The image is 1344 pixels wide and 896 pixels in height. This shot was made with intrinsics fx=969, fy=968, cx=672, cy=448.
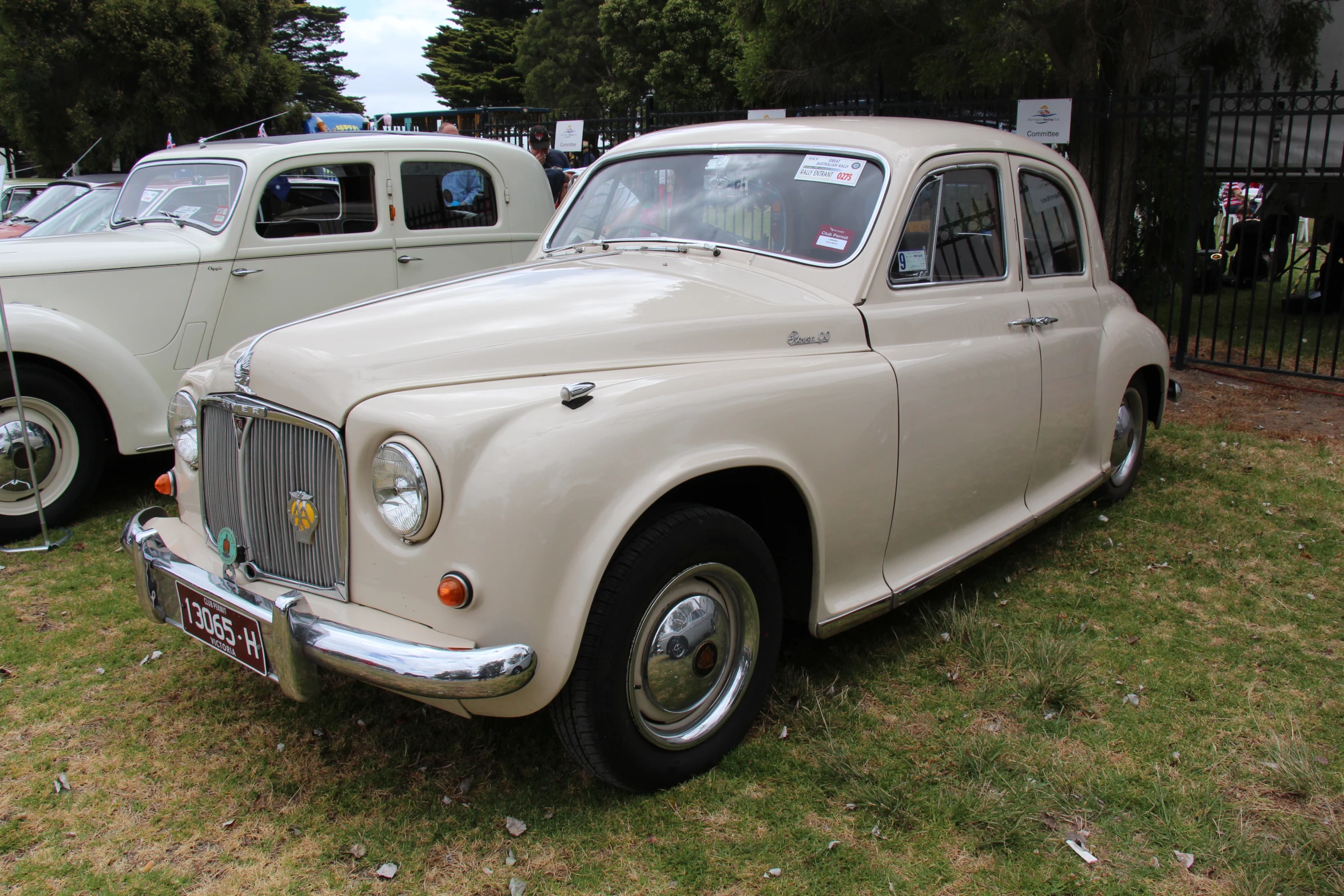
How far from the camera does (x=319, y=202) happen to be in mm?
5555

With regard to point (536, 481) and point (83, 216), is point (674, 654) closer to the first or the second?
point (536, 481)

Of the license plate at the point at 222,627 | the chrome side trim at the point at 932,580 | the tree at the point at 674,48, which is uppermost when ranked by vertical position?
the tree at the point at 674,48

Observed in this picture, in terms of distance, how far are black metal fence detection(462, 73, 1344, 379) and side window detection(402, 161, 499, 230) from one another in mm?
3324

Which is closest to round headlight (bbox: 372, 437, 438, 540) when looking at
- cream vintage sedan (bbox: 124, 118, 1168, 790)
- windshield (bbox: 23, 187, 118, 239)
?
cream vintage sedan (bbox: 124, 118, 1168, 790)

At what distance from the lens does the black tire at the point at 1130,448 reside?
486cm

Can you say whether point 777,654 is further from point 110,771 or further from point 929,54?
point 929,54

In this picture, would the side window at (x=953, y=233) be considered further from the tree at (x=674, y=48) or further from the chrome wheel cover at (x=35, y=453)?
the tree at (x=674, y=48)

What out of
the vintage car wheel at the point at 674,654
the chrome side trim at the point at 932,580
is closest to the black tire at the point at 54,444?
the vintage car wheel at the point at 674,654

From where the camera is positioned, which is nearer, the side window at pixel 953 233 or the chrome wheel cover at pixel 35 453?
the side window at pixel 953 233

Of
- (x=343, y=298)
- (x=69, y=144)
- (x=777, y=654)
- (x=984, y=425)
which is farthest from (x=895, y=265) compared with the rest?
(x=69, y=144)

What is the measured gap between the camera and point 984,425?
3.43 m

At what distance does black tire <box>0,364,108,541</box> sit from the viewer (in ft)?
14.7

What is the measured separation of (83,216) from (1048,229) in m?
6.48

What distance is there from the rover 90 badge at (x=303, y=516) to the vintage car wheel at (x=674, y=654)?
29.6 inches
